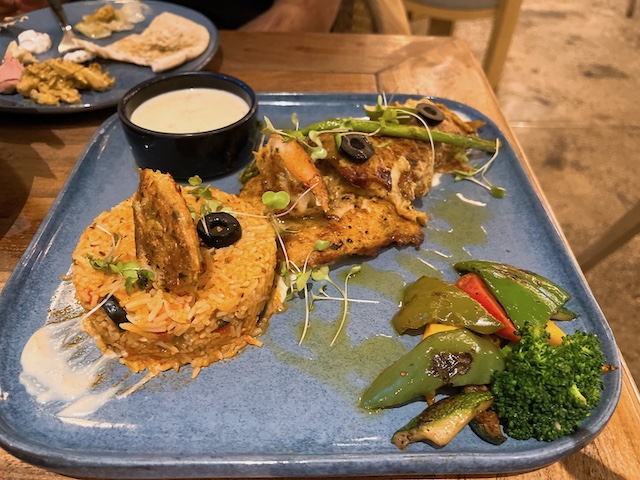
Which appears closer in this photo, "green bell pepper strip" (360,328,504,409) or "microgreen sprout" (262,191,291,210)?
"green bell pepper strip" (360,328,504,409)

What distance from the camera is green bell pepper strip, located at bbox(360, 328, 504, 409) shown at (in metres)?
1.97

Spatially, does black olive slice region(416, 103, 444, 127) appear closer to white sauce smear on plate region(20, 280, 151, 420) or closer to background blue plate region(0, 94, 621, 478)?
background blue plate region(0, 94, 621, 478)

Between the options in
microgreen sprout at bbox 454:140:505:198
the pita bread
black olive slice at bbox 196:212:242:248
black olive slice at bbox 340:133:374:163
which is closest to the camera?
black olive slice at bbox 196:212:242:248

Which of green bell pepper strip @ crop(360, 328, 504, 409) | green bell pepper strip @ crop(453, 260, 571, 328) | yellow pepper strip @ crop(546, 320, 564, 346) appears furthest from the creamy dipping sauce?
yellow pepper strip @ crop(546, 320, 564, 346)

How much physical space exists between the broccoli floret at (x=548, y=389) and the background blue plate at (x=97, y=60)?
3.12m

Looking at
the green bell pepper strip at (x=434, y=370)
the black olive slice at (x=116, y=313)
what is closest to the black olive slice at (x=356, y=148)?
the green bell pepper strip at (x=434, y=370)

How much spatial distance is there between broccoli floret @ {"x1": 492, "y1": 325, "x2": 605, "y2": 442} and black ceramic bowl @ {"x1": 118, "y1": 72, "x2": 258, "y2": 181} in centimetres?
198

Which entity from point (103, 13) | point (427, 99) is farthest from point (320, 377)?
point (103, 13)

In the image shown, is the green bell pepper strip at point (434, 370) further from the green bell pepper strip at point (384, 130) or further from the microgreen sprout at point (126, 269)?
the green bell pepper strip at point (384, 130)

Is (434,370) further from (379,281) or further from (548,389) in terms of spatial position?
(379,281)

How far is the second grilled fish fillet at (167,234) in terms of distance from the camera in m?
1.97

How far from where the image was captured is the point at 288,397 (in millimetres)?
2031

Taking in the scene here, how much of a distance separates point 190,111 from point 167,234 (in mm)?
1462

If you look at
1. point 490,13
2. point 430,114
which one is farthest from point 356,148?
point 490,13
